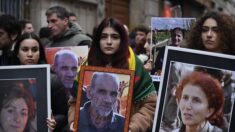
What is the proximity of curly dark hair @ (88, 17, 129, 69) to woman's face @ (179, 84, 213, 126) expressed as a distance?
47 cm

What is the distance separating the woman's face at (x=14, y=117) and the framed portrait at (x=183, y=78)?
812mm

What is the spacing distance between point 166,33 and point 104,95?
211 centimetres

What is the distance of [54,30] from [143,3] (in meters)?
10.8

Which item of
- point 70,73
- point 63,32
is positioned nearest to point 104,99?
point 70,73

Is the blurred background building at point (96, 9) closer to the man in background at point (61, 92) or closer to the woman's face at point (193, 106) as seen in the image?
the man in background at point (61, 92)

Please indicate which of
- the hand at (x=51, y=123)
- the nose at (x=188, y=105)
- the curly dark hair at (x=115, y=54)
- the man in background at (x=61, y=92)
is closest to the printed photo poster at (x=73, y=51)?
the man in background at (x=61, y=92)

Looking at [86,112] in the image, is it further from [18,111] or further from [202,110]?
[202,110]

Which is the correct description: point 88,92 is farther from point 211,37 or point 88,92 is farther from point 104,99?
point 211,37

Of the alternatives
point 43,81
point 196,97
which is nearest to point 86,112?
point 43,81

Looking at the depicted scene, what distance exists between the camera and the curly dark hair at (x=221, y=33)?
326cm

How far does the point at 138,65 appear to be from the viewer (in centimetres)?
322

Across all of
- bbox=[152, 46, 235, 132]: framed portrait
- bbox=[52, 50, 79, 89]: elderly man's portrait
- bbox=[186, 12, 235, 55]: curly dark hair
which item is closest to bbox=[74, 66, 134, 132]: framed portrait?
bbox=[152, 46, 235, 132]: framed portrait

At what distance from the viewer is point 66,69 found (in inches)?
166

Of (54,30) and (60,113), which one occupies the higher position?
(54,30)
